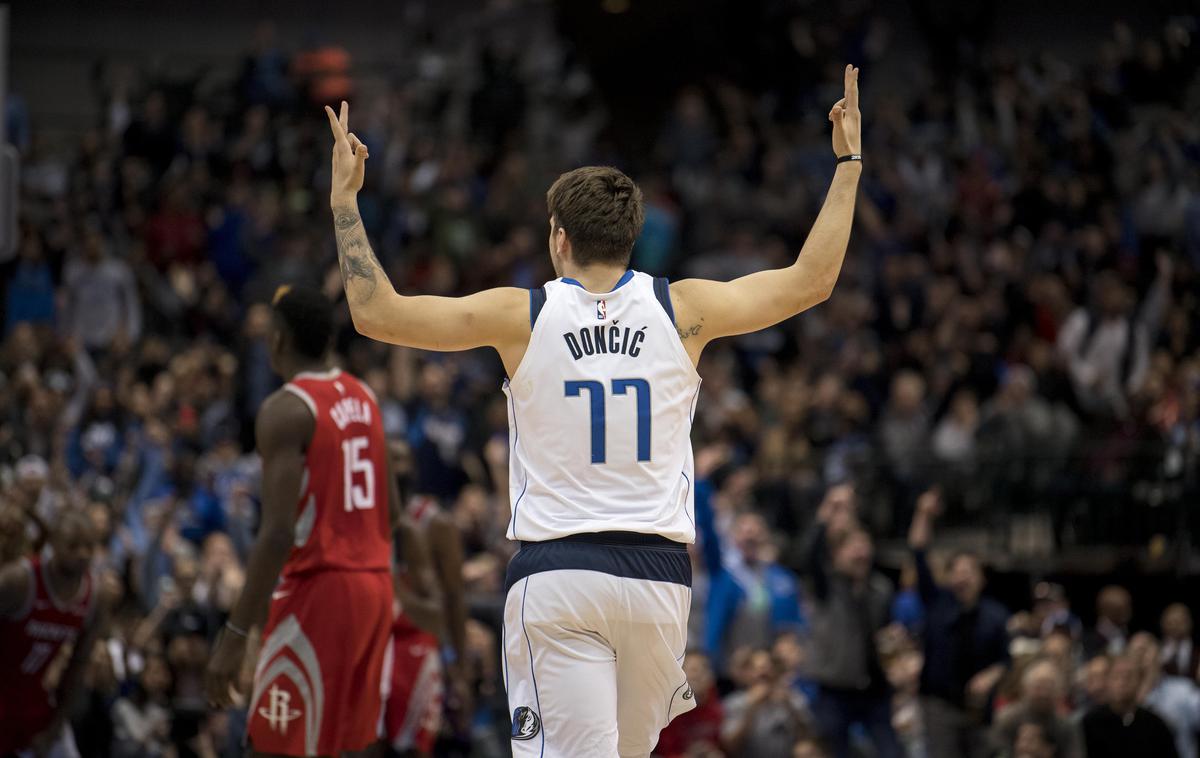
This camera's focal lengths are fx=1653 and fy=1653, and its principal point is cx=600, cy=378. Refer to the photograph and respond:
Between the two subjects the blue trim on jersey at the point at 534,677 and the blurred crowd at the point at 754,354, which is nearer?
the blue trim on jersey at the point at 534,677

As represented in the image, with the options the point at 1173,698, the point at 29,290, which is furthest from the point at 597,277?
the point at 29,290

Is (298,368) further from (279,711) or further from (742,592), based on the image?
(742,592)

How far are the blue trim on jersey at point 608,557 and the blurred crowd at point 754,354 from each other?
12.9 ft

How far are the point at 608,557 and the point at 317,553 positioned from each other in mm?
2343

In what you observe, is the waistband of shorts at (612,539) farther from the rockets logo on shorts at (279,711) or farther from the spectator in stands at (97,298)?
the spectator in stands at (97,298)

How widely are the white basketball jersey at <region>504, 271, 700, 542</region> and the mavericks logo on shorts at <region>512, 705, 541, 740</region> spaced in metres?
0.52

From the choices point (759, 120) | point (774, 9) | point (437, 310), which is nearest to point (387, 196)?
point (759, 120)

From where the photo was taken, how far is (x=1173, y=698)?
40.5 feet

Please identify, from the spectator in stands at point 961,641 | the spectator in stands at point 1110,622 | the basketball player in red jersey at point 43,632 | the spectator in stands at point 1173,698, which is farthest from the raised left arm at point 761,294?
the spectator in stands at point 1110,622

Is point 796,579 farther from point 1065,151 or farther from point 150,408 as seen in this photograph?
point 1065,151

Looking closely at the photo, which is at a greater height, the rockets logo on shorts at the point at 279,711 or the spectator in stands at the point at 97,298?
the spectator in stands at the point at 97,298

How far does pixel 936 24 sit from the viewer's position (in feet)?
80.3

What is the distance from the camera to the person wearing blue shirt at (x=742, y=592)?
13.2 m

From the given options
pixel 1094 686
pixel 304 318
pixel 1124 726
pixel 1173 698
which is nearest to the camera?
pixel 304 318
